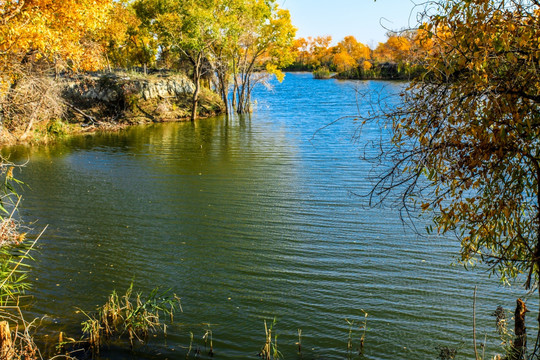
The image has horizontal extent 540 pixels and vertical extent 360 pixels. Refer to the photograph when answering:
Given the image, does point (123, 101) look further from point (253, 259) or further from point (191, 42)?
point (253, 259)

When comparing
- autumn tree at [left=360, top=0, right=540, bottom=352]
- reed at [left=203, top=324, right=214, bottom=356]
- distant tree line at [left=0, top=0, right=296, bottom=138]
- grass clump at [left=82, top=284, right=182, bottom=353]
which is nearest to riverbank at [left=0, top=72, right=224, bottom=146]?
distant tree line at [left=0, top=0, right=296, bottom=138]

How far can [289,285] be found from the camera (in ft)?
28.3

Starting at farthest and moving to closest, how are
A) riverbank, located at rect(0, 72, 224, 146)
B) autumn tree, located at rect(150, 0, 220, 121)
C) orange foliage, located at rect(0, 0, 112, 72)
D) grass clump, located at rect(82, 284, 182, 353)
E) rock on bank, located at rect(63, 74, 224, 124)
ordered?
rock on bank, located at rect(63, 74, 224, 124) < autumn tree, located at rect(150, 0, 220, 121) < riverbank, located at rect(0, 72, 224, 146) < orange foliage, located at rect(0, 0, 112, 72) < grass clump, located at rect(82, 284, 182, 353)

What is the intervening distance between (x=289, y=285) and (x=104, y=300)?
10.8ft

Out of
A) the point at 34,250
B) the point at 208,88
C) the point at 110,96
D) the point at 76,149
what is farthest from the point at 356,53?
the point at 34,250

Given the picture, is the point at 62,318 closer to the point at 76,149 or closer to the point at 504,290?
the point at 504,290

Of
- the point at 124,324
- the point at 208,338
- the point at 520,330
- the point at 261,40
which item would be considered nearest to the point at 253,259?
the point at 208,338

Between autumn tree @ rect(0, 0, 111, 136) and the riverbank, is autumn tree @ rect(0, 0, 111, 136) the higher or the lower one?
the higher one

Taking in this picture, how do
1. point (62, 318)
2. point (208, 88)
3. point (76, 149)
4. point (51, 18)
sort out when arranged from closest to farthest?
point (62, 318) < point (51, 18) < point (76, 149) < point (208, 88)

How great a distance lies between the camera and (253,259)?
9875 millimetres

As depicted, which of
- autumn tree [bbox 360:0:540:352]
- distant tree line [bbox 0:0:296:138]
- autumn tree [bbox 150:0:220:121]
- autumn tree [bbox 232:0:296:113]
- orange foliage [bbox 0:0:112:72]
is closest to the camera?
autumn tree [bbox 360:0:540:352]

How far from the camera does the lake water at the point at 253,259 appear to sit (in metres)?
7.16

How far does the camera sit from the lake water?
7.16 metres

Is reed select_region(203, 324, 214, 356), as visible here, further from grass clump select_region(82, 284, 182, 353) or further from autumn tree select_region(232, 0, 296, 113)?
autumn tree select_region(232, 0, 296, 113)
